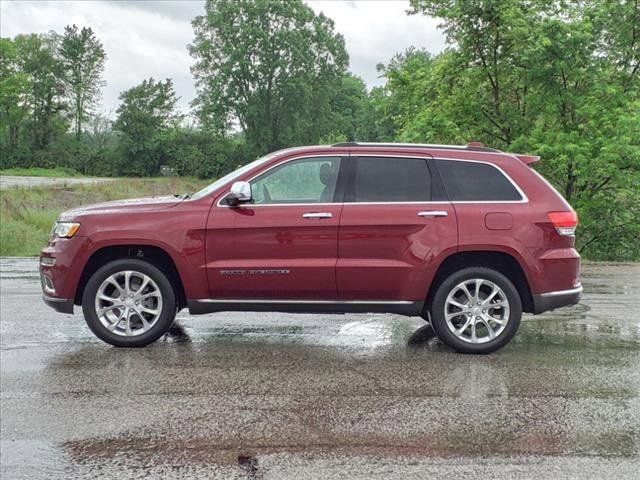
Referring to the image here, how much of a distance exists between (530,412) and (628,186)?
13.5 metres

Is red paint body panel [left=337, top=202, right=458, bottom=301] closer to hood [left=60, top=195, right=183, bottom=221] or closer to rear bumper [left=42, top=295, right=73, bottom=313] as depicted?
hood [left=60, top=195, right=183, bottom=221]

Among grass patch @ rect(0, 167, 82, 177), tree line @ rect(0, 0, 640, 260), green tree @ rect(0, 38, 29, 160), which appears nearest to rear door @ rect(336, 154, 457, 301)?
tree line @ rect(0, 0, 640, 260)

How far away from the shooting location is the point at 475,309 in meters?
5.96

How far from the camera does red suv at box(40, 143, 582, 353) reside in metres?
5.95

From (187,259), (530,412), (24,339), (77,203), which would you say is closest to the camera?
(530,412)

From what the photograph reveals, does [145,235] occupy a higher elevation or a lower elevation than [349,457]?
higher

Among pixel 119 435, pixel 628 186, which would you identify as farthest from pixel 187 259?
pixel 628 186

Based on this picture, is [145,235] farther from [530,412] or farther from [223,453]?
[530,412]

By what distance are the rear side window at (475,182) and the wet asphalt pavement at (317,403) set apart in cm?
142

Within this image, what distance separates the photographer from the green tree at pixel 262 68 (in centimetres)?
6519

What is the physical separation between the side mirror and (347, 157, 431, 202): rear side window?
919 mm

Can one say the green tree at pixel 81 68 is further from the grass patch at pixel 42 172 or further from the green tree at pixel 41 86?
the grass patch at pixel 42 172

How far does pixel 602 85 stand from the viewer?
16.2 meters

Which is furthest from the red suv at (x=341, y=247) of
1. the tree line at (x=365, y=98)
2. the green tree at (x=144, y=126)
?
the green tree at (x=144, y=126)
